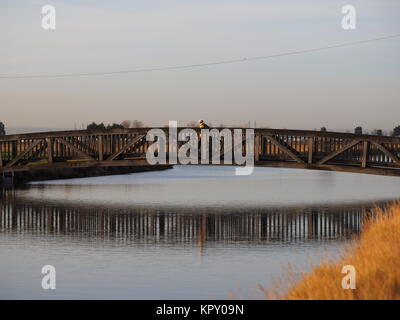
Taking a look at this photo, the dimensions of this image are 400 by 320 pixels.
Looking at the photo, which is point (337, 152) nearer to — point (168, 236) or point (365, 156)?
point (365, 156)

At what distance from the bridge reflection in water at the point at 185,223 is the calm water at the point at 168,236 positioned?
0.15 feet

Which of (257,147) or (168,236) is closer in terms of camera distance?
(168,236)

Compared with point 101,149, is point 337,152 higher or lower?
lower

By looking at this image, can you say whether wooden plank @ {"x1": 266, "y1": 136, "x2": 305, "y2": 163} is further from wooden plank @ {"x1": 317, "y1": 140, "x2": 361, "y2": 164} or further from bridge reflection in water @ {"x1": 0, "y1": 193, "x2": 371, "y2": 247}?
bridge reflection in water @ {"x1": 0, "y1": 193, "x2": 371, "y2": 247}

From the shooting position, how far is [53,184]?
68.5m

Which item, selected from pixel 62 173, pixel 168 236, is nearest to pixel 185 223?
pixel 168 236

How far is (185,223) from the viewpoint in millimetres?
40000

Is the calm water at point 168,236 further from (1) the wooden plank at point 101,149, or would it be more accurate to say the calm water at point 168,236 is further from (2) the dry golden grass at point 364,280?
(1) the wooden plank at point 101,149

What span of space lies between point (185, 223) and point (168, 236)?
4.27 m

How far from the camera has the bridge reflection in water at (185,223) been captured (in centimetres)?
3569

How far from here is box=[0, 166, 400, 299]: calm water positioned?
80.7 ft
